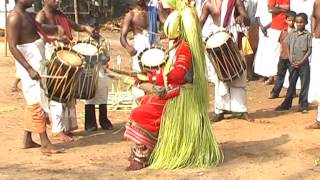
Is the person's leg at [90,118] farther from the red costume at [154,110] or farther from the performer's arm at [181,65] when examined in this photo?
the performer's arm at [181,65]

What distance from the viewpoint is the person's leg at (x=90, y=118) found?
8.52 metres

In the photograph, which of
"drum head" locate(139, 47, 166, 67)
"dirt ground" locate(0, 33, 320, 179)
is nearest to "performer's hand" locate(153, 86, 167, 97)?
"dirt ground" locate(0, 33, 320, 179)

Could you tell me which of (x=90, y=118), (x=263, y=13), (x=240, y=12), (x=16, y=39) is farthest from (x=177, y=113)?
(x=263, y=13)

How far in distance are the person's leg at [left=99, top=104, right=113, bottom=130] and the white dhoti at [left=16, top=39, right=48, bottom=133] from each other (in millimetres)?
1357

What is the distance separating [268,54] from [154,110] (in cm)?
622

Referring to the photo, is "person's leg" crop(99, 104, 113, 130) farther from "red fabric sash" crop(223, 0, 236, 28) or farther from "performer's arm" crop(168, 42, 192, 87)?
"performer's arm" crop(168, 42, 192, 87)

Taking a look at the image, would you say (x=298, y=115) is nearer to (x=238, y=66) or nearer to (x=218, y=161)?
(x=238, y=66)

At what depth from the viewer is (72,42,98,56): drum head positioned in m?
7.99

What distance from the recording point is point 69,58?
755 cm

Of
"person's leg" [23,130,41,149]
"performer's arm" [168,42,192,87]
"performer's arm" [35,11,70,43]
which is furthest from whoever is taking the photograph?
"performer's arm" [35,11,70,43]

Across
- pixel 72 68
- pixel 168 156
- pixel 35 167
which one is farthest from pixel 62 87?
pixel 168 156

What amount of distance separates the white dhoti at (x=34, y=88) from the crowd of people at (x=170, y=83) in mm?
11

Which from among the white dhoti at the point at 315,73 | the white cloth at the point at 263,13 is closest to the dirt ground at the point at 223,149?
the white dhoti at the point at 315,73

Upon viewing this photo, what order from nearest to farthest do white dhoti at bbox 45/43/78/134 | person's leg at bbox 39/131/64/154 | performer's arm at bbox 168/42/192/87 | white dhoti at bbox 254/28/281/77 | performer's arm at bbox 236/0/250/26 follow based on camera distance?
performer's arm at bbox 168/42/192/87 < person's leg at bbox 39/131/64/154 < white dhoti at bbox 45/43/78/134 < performer's arm at bbox 236/0/250/26 < white dhoti at bbox 254/28/281/77
